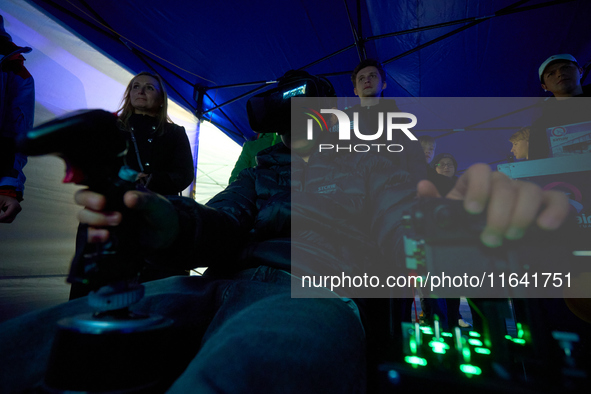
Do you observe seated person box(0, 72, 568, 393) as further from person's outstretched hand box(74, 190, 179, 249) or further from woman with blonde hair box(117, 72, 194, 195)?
woman with blonde hair box(117, 72, 194, 195)

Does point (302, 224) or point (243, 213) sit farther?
point (243, 213)

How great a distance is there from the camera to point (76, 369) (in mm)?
364

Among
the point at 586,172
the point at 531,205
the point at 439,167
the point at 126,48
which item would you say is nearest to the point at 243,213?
the point at 531,205

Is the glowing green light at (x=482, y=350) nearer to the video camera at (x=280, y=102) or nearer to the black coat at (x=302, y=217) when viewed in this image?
the black coat at (x=302, y=217)

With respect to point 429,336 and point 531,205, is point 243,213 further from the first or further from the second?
point 531,205

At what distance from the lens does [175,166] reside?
1596 mm

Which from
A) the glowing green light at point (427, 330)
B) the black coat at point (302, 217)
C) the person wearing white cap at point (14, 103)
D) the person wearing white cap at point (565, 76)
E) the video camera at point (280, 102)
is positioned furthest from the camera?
the person wearing white cap at point (565, 76)

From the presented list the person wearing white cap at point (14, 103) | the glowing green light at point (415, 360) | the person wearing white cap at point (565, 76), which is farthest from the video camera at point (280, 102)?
the person wearing white cap at point (565, 76)

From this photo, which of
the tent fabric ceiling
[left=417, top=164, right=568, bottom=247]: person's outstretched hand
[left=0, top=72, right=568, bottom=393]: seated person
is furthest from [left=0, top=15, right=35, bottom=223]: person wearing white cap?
[left=417, top=164, right=568, bottom=247]: person's outstretched hand

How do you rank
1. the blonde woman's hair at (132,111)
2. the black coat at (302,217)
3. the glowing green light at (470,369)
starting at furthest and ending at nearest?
the blonde woman's hair at (132,111), the black coat at (302,217), the glowing green light at (470,369)

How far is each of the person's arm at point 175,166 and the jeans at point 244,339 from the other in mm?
848

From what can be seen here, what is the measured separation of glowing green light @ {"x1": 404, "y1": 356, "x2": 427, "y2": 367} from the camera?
44 centimetres

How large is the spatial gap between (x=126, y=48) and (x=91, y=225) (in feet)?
13.4

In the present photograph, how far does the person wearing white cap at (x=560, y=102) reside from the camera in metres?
1.81
